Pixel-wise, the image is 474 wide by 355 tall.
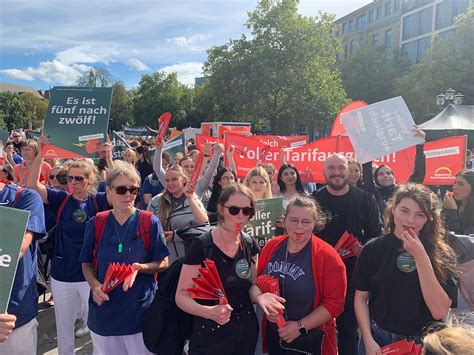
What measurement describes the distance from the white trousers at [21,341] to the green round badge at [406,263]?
90.3 inches

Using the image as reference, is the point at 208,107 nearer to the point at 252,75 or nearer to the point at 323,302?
the point at 252,75

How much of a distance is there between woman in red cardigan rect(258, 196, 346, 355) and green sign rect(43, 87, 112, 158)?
2.65 meters

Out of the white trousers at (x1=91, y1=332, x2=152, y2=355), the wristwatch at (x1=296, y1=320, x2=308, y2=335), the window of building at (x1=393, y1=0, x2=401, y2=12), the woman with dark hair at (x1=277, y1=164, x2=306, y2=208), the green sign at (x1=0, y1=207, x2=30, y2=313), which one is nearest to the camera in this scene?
the green sign at (x1=0, y1=207, x2=30, y2=313)

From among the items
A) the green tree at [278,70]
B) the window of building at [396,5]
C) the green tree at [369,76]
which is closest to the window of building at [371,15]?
the window of building at [396,5]

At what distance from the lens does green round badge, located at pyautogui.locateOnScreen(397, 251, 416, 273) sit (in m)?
2.27

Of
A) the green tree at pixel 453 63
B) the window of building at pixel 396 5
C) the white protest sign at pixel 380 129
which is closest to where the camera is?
the white protest sign at pixel 380 129

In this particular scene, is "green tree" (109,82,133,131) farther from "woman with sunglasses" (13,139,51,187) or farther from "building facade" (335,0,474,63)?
"woman with sunglasses" (13,139,51,187)

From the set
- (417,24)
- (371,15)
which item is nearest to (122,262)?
(417,24)

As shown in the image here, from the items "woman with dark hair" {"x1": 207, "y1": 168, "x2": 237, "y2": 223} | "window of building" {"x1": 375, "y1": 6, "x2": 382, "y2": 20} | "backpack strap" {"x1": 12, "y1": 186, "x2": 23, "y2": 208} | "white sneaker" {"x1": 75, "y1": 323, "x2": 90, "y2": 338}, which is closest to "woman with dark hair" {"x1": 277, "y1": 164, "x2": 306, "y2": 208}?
"woman with dark hair" {"x1": 207, "y1": 168, "x2": 237, "y2": 223}

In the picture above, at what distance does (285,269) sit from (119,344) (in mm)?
1244

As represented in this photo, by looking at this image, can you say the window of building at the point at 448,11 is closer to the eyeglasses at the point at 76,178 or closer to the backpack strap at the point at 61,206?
the eyeglasses at the point at 76,178

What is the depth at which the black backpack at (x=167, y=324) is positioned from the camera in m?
2.47

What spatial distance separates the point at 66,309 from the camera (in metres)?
3.37

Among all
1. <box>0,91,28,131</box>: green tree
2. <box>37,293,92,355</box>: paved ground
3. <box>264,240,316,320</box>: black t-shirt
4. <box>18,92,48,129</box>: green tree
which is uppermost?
<box>18,92,48,129</box>: green tree
